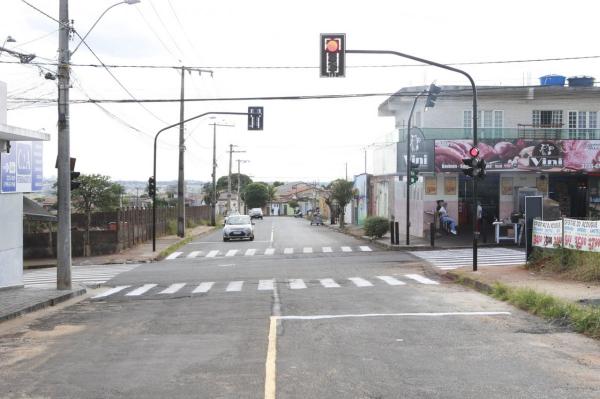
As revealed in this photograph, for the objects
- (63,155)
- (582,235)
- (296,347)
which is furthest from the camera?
(63,155)

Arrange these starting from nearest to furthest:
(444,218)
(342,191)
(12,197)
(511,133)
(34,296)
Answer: (34,296), (12,197), (444,218), (511,133), (342,191)

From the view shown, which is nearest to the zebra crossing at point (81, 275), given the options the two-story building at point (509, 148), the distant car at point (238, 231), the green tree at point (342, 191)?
the distant car at point (238, 231)

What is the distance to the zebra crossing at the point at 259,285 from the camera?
17562 mm

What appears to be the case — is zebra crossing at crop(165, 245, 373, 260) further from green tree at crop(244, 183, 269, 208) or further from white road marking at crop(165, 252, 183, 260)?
green tree at crop(244, 183, 269, 208)

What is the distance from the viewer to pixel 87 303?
15898 millimetres

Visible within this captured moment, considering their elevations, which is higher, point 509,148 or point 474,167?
point 509,148

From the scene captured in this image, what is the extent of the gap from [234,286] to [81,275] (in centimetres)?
816

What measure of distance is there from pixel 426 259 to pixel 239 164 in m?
85.9

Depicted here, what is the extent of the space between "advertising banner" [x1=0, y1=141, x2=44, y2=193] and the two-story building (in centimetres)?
1858

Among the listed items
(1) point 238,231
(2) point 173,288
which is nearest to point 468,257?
(2) point 173,288

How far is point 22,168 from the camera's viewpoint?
1869cm

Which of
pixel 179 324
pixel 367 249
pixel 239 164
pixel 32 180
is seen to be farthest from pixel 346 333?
pixel 239 164

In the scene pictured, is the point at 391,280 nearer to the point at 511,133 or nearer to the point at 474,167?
the point at 474,167

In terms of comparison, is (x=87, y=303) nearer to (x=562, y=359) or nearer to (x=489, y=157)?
(x=562, y=359)
